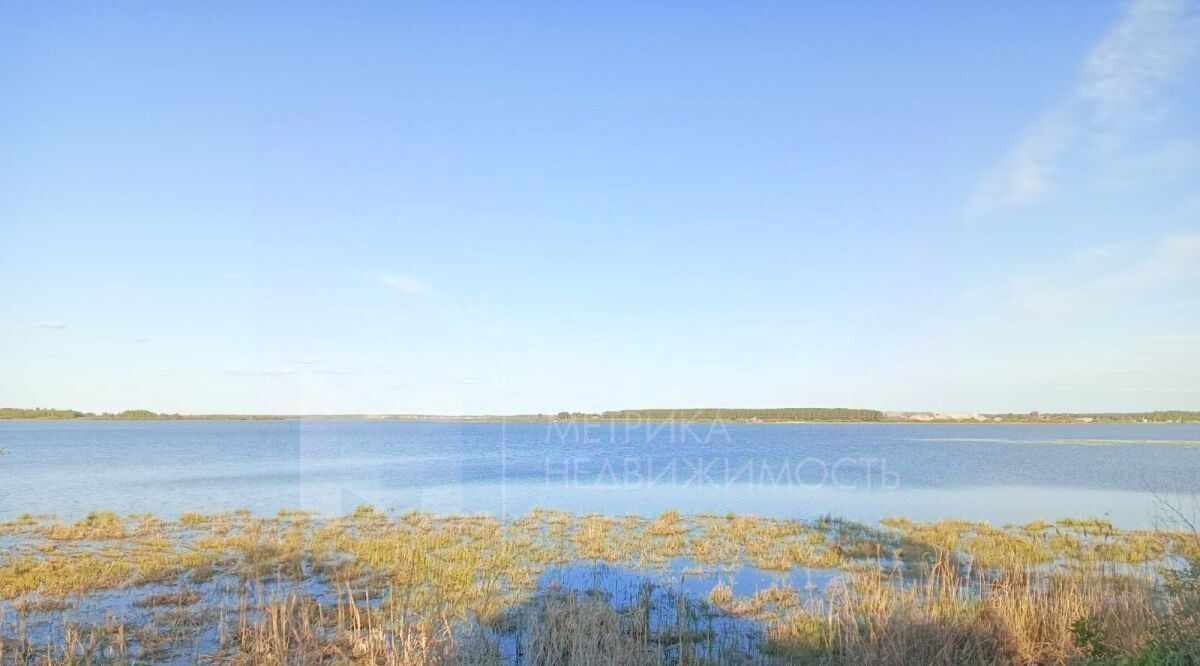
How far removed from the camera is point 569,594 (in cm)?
1273

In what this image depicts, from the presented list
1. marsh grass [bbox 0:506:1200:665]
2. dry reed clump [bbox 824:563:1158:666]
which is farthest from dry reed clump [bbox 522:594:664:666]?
dry reed clump [bbox 824:563:1158:666]

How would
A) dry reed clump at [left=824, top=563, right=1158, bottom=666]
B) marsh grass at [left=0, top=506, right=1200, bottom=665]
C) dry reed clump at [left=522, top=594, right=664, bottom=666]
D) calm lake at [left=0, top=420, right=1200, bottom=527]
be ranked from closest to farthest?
dry reed clump at [left=522, top=594, right=664, bottom=666], dry reed clump at [left=824, top=563, right=1158, bottom=666], marsh grass at [left=0, top=506, right=1200, bottom=665], calm lake at [left=0, top=420, right=1200, bottom=527]

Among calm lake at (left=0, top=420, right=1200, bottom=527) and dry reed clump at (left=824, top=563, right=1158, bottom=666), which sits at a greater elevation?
dry reed clump at (left=824, top=563, right=1158, bottom=666)

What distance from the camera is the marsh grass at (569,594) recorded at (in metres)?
9.70

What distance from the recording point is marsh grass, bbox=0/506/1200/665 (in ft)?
31.8

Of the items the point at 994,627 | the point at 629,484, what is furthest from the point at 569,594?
the point at 629,484

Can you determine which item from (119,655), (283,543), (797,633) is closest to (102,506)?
(283,543)

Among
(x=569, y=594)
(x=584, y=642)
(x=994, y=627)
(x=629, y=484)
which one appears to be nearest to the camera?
(x=584, y=642)

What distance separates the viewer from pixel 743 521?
84.8 ft

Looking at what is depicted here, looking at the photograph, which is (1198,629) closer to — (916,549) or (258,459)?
(916,549)

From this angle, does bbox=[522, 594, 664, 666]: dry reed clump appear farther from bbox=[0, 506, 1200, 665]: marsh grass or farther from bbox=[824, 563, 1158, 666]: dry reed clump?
bbox=[824, 563, 1158, 666]: dry reed clump

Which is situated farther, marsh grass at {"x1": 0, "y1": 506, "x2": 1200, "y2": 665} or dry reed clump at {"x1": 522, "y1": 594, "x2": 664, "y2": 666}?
marsh grass at {"x1": 0, "y1": 506, "x2": 1200, "y2": 665}

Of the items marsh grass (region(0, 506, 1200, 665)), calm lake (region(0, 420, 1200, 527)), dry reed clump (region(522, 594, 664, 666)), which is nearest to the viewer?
dry reed clump (region(522, 594, 664, 666))

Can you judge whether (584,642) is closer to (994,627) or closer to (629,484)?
(994,627)
